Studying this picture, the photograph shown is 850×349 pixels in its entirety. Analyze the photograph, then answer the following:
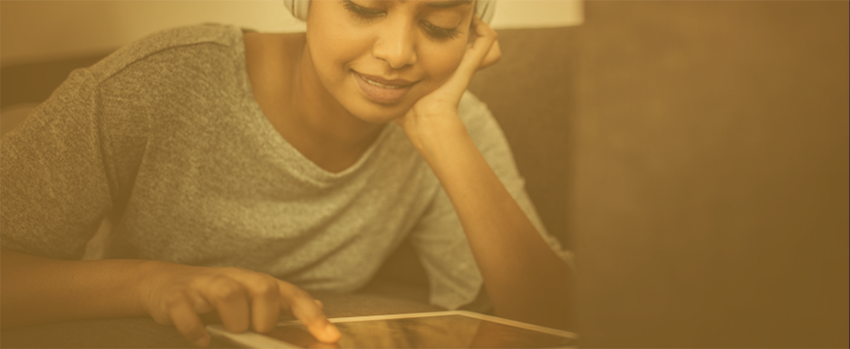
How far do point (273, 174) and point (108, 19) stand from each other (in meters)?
1.13

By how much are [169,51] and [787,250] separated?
76 centimetres

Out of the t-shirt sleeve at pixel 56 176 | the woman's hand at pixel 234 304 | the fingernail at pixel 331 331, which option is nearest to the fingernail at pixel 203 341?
the woman's hand at pixel 234 304

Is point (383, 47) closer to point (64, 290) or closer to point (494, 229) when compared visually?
point (494, 229)

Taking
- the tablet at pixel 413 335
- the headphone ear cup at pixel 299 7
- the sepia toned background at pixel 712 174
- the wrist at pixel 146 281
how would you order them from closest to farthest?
the sepia toned background at pixel 712 174 → the tablet at pixel 413 335 → the wrist at pixel 146 281 → the headphone ear cup at pixel 299 7

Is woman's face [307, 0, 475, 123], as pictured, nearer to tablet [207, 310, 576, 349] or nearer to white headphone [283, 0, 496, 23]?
white headphone [283, 0, 496, 23]

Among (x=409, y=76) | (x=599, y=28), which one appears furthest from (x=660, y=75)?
(x=409, y=76)

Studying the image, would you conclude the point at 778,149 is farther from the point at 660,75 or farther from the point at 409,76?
the point at 409,76

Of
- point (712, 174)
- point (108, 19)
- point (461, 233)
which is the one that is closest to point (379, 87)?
point (461, 233)

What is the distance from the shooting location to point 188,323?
1.52 feet

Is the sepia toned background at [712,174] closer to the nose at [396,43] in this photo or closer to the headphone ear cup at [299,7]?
the nose at [396,43]

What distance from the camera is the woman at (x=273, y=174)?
1.94 ft

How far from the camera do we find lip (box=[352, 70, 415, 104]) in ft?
2.55

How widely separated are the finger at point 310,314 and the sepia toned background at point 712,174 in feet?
0.81

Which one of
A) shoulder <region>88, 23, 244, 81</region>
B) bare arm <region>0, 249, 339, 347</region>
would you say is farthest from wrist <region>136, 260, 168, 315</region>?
shoulder <region>88, 23, 244, 81</region>
